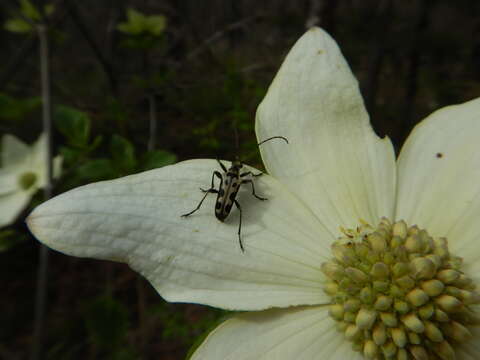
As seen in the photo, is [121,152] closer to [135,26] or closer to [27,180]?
[135,26]

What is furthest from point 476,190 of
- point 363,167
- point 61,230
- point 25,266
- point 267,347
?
point 25,266

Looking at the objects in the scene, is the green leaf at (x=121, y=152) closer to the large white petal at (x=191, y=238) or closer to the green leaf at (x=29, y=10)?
the large white petal at (x=191, y=238)

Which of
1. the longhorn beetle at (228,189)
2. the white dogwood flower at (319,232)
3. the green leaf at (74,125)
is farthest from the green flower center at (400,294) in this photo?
the green leaf at (74,125)

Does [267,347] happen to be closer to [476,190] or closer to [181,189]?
[181,189]

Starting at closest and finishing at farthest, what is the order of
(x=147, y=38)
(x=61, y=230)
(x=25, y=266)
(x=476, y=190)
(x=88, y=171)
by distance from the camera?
(x=61, y=230) < (x=476, y=190) < (x=88, y=171) < (x=147, y=38) < (x=25, y=266)

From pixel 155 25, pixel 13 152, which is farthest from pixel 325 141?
pixel 13 152

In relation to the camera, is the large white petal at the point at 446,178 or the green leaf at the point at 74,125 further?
the green leaf at the point at 74,125

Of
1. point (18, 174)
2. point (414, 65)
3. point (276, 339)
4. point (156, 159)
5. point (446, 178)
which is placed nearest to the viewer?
point (276, 339)
